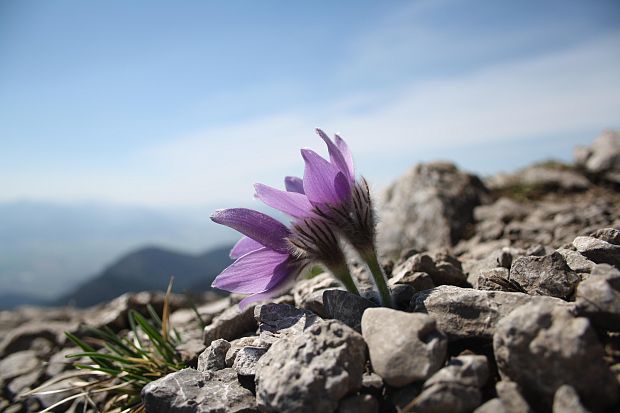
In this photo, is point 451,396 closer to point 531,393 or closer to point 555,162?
point 531,393

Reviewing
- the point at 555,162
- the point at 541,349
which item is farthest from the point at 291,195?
the point at 555,162

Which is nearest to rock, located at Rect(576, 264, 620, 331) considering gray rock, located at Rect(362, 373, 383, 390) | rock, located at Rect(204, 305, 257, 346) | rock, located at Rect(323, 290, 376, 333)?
gray rock, located at Rect(362, 373, 383, 390)

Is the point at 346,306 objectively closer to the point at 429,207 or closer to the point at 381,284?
the point at 381,284

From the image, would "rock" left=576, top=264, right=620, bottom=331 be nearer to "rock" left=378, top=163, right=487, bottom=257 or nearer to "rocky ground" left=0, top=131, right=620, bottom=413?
"rocky ground" left=0, top=131, right=620, bottom=413

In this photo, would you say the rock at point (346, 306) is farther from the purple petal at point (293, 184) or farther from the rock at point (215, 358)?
the purple petal at point (293, 184)

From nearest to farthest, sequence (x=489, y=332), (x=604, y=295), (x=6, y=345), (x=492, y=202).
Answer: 1. (x=604, y=295)
2. (x=489, y=332)
3. (x=6, y=345)
4. (x=492, y=202)

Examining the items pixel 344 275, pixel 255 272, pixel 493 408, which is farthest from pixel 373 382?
pixel 255 272
